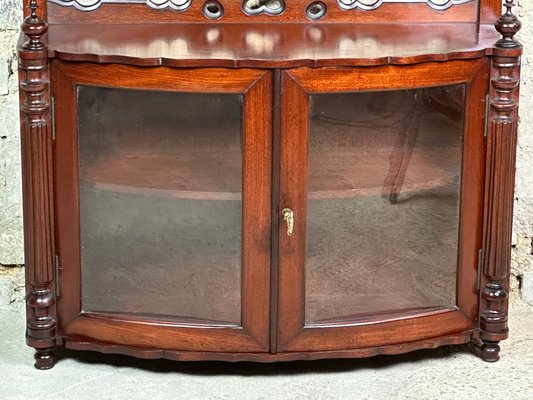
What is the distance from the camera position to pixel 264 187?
9.14 feet

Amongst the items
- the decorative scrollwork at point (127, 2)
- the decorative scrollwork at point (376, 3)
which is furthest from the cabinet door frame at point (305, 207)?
the decorative scrollwork at point (127, 2)

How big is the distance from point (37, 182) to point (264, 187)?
492mm

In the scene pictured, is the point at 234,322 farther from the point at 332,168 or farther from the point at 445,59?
the point at 445,59

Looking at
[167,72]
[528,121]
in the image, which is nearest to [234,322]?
[167,72]

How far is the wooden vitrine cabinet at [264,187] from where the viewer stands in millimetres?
2748

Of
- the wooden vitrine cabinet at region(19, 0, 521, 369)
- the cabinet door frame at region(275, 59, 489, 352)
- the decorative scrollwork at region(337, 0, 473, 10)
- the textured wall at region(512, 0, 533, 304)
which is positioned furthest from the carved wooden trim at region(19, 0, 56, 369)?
the textured wall at region(512, 0, 533, 304)

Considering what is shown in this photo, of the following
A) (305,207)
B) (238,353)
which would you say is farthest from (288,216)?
(238,353)

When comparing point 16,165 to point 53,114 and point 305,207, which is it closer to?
point 53,114

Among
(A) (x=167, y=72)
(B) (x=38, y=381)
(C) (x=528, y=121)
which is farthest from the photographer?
(C) (x=528, y=121)

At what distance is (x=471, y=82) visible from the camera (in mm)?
2834

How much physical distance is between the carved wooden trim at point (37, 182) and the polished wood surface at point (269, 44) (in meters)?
0.05

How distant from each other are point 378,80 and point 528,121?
69 centimetres

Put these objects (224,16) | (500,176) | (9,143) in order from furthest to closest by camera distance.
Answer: (9,143), (224,16), (500,176)

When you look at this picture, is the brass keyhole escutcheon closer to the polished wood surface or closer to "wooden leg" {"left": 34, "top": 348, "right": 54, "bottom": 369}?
the polished wood surface
